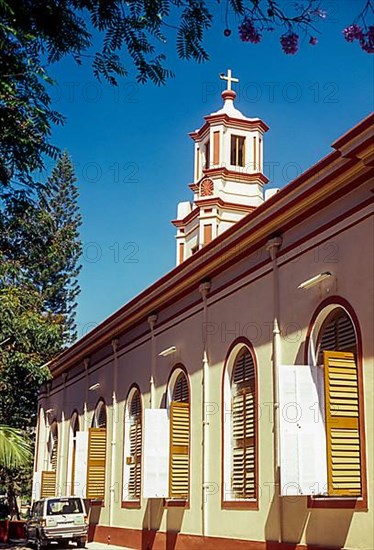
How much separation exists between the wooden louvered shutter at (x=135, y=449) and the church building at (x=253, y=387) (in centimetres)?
6

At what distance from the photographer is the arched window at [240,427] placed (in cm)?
1455

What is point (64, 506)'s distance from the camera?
22.7 m

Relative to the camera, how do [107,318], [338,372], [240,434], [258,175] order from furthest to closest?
[258,175] < [107,318] < [240,434] < [338,372]

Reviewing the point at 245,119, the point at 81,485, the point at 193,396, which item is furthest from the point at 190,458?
the point at 245,119

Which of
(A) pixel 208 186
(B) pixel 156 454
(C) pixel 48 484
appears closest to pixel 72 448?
(C) pixel 48 484

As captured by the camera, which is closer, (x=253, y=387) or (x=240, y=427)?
(x=253, y=387)

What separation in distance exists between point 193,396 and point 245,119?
13272 mm

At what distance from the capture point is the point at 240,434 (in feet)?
49.9

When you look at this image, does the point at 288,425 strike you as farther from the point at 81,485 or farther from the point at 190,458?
the point at 81,485

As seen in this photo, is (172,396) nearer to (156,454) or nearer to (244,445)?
(156,454)

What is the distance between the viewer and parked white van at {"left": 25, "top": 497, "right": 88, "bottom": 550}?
22.1 meters

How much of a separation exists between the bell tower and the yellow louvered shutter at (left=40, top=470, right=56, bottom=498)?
10.0 meters

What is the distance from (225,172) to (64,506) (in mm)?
11837

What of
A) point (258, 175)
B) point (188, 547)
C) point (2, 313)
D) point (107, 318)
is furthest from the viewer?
point (258, 175)
